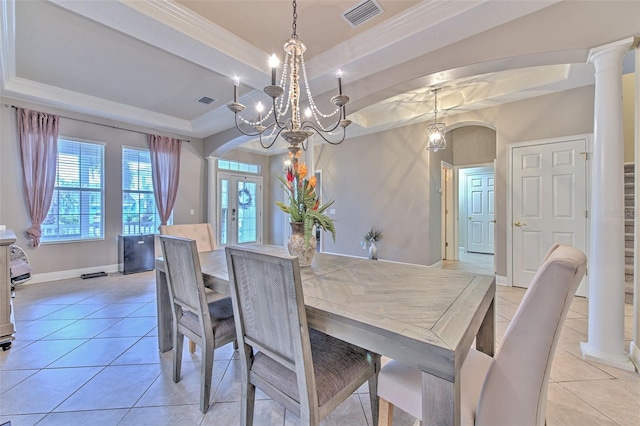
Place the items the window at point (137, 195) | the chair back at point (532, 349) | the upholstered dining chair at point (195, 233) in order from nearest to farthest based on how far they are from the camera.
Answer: the chair back at point (532, 349) < the upholstered dining chair at point (195, 233) < the window at point (137, 195)

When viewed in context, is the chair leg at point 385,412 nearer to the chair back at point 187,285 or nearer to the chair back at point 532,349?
the chair back at point 532,349

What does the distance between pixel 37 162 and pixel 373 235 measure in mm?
5473

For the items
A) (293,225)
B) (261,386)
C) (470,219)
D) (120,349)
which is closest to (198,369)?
(120,349)

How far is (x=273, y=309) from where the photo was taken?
3.38ft

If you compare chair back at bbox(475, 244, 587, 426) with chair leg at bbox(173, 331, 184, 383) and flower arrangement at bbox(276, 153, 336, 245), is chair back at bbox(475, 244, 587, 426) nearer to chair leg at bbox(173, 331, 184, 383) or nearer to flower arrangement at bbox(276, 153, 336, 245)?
flower arrangement at bbox(276, 153, 336, 245)

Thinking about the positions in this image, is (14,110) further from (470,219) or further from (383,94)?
(470,219)

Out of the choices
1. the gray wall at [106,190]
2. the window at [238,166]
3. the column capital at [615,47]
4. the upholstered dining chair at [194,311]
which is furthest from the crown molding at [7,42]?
the column capital at [615,47]

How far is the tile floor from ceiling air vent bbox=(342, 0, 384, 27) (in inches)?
115

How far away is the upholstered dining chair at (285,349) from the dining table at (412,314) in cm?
13

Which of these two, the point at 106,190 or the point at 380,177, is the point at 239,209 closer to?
the point at 106,190

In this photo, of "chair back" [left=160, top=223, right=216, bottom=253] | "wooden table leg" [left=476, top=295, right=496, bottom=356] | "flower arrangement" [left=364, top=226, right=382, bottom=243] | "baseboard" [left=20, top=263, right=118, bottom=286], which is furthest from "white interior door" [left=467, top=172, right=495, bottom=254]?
"baseboard" [left=20, top=263, right=118, bottom=286]

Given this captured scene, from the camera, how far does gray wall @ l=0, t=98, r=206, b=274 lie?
365 centimetres

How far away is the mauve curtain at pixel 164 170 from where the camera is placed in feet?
16.4

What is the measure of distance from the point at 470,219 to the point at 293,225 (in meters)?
6.49
